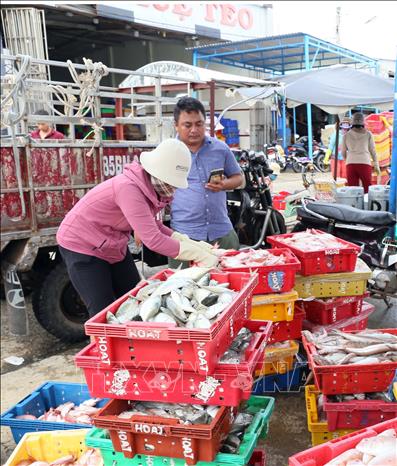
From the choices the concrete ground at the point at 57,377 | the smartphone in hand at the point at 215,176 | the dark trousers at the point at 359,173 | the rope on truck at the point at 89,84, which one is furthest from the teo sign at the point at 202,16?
the smartphone in hand at the point at 215,176

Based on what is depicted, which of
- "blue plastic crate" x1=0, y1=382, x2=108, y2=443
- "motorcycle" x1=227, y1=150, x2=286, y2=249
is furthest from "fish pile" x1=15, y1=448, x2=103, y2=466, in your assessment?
"motorcycle" x1=227, y1=150, x2=286, y2=249

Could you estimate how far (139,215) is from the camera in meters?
2.54

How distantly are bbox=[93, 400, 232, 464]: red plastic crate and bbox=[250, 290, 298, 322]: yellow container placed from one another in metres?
1.18

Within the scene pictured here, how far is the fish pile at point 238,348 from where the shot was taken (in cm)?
201

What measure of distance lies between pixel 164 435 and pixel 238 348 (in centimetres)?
50

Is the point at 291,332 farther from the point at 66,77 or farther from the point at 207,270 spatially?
the point at 66,77

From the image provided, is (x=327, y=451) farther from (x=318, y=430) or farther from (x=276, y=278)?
(x=276, y=278)

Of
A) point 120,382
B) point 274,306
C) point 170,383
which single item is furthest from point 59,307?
point 170,383

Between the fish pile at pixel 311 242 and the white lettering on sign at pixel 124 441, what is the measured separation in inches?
80.6

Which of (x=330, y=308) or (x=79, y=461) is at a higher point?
(x=330, y=308)

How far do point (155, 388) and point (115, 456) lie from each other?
42 cm

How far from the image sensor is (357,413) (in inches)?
101

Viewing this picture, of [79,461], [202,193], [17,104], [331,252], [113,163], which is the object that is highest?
[17,104]

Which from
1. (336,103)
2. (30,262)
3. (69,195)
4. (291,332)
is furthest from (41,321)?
(336,103)
